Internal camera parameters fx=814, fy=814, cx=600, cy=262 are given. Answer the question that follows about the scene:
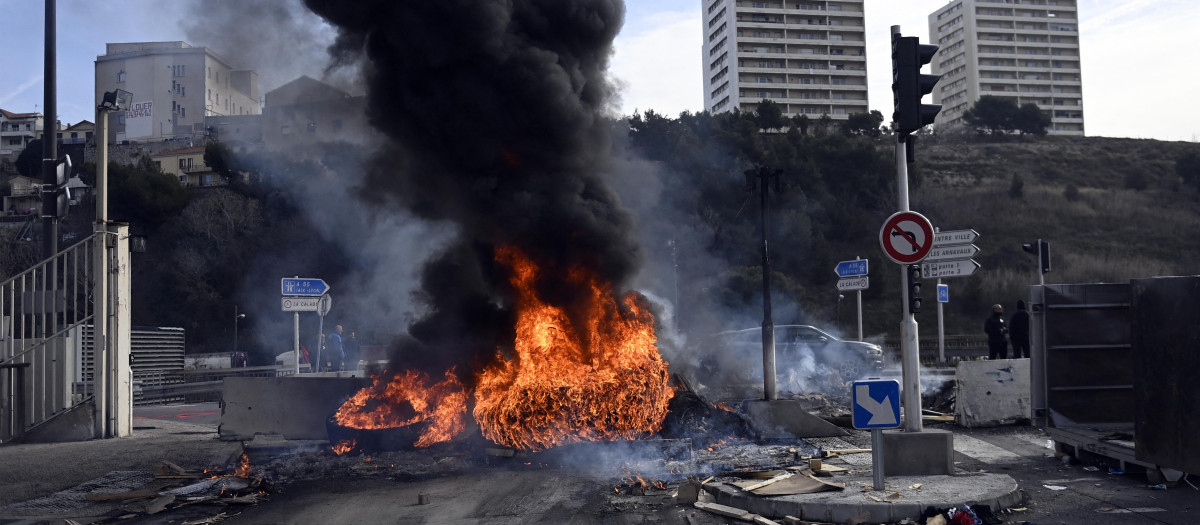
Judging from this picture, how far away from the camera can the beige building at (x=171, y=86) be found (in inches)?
563

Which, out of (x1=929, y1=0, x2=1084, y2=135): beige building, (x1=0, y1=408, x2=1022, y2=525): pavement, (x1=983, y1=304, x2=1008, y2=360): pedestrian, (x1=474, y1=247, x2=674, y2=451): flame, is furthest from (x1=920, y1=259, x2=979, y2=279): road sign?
(x1=929, y1=0, x2=1084, y2=135): beige building

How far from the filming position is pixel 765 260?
1333 cm

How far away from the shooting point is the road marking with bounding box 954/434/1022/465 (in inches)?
372

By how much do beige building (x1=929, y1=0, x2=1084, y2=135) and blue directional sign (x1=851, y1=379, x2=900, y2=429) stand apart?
97.2m

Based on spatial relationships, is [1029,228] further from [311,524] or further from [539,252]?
[311,524]

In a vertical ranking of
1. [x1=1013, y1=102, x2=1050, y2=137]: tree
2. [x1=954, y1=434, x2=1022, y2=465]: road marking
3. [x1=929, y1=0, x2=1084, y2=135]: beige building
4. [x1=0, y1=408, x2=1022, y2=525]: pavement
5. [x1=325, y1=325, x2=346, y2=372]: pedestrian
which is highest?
[x1=929, y1=0, x2=1084, y2=135]: beige building

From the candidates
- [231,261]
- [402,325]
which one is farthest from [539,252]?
[231,261]

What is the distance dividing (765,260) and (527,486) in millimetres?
6543

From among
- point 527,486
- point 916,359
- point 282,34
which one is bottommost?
point 527,486

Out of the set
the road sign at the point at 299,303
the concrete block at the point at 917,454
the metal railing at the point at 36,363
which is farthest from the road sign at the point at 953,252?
the metal railing at the point at 36,363

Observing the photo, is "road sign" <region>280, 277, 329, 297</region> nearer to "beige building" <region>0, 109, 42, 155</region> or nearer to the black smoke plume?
the black smoke plume

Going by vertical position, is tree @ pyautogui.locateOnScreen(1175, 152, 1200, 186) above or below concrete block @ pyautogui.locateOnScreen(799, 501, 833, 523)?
above

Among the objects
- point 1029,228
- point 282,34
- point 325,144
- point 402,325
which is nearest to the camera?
point 282,34

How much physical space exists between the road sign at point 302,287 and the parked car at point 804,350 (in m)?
9.61
